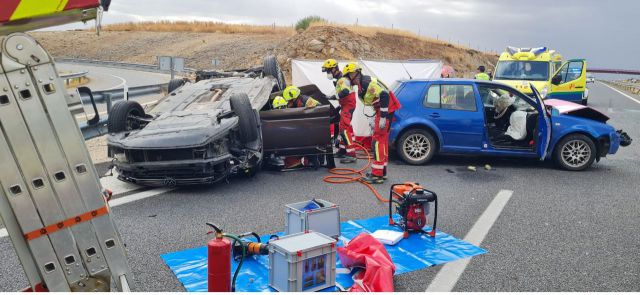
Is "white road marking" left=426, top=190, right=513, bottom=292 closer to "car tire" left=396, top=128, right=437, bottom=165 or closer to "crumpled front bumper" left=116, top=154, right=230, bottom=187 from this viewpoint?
"car tire" left=396, top=128, right=437, bottom=165

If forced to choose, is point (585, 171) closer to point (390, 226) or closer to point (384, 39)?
point (390, 226)

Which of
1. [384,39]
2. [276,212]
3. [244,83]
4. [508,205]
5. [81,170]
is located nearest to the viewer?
[81,170]

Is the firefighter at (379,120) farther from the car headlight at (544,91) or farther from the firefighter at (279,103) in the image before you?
the car headlight at (544,91)

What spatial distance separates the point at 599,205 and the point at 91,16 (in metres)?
6.85

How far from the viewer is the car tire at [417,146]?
9.43 meters

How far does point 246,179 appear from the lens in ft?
27.3

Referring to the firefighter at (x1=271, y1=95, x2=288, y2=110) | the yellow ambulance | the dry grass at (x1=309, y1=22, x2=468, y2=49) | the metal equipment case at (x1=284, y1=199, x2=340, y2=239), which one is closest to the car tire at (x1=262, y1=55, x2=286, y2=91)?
the firefighter at (x1=271, y1=95, x2=288, y2=110)

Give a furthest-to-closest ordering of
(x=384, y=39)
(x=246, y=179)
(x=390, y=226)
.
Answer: (x=384, y=39)
(x=246, y=179)
(x=390, y=226)

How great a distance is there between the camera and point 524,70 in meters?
16.9

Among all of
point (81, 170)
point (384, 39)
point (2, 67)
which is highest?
point (2, 67)

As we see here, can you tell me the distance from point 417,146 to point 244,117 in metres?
3.37

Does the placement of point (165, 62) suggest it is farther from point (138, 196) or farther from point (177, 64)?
point (138, 196)

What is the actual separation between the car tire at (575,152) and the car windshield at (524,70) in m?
7.98

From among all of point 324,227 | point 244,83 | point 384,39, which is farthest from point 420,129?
point 384,39
